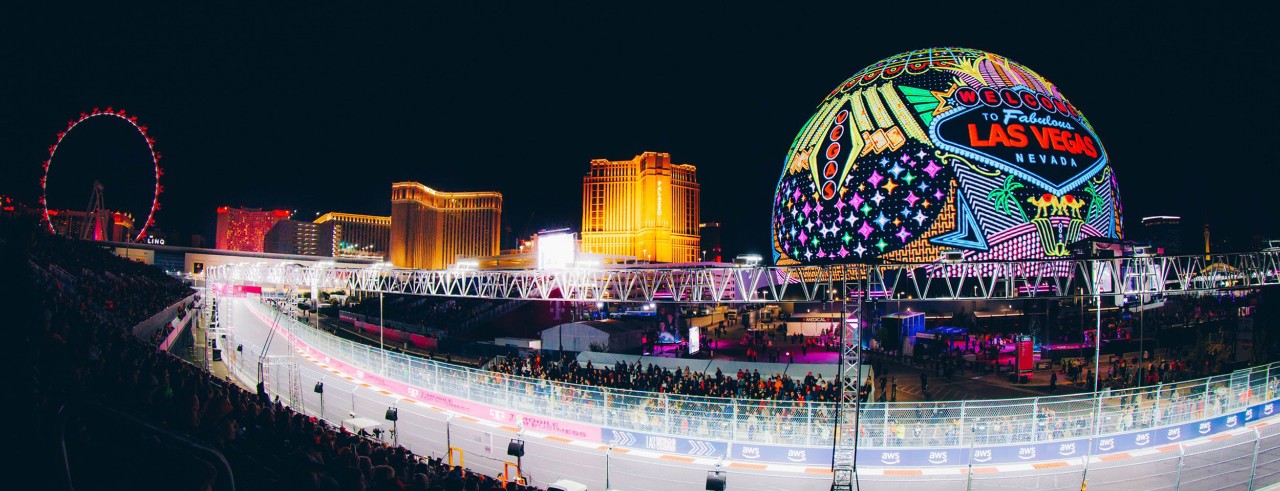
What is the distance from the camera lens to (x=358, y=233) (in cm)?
17325

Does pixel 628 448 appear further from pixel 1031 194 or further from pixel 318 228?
pixel 318 228

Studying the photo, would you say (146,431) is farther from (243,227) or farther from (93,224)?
(243,227)

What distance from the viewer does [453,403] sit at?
1681cm

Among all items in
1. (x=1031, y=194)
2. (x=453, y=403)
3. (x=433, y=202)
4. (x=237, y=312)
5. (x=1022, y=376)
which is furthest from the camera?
(x=433, y=202)

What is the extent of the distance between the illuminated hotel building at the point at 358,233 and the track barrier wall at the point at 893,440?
162962 mm

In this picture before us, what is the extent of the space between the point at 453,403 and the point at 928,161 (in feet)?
82.6

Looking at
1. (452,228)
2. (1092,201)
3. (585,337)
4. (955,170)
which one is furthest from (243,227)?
(1092,201)

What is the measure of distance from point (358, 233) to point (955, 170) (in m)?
176

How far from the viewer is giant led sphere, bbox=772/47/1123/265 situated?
2859 cm

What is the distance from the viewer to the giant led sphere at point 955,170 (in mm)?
28594

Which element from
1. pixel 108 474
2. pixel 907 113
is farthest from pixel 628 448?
pixel 907 113

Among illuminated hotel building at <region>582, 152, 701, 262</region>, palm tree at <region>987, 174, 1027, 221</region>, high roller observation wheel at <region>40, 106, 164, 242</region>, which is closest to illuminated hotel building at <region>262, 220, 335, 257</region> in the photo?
illuminated hotel building at <region>582, 152, 701, 262</region>

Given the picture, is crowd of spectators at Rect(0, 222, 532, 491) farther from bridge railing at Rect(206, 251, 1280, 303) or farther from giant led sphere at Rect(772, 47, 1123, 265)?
giant led sphere at Rect(772, 47, 1123, 265)

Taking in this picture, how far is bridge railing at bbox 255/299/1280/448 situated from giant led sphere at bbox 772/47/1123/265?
13810 millimetres
